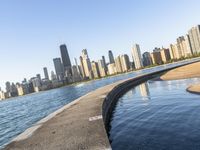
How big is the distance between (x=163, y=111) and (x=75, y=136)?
10.9 metres

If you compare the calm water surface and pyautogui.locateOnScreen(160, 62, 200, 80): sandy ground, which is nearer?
the calm water surface

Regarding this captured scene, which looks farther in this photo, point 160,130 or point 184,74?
point 184,74

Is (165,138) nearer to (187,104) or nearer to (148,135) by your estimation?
(148,135)

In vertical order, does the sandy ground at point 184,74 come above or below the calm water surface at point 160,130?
above

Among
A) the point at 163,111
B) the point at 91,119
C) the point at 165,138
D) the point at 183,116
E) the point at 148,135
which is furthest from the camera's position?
the point at 163,111

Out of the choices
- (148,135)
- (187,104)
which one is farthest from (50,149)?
(187,104)

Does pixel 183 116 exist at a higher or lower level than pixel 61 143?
lower

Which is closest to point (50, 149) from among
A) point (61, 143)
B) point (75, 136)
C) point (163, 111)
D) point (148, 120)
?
point (61, 143)

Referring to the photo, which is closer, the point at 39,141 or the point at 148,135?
the point at 39,141

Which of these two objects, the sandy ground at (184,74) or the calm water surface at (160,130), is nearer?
the calm water surface at (160,130)

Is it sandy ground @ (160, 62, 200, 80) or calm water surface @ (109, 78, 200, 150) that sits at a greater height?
Result: sandy ground @ (160, 62, 200, 80)

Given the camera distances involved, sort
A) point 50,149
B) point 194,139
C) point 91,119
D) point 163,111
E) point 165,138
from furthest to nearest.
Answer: point 163,111
point 91,119
point 165,138
point 194,139
point 50,149

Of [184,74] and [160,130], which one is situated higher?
[184,74]

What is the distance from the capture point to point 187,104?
23.0 metres
